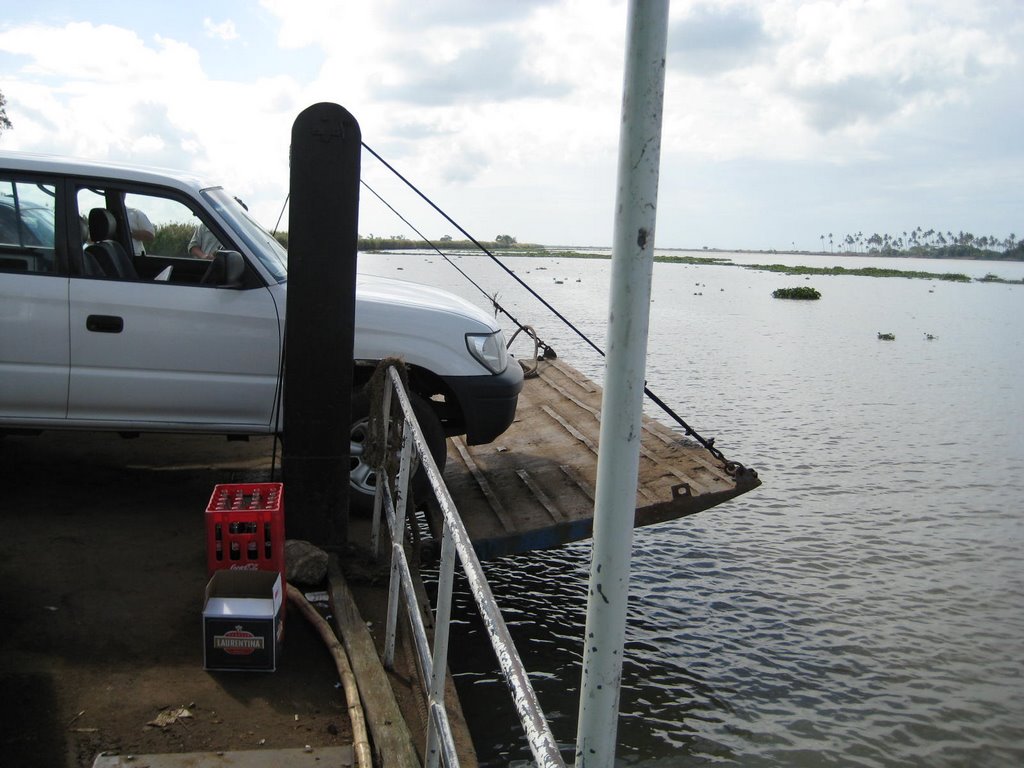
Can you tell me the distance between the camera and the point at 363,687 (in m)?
3.86

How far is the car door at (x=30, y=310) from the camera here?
18.4 feet

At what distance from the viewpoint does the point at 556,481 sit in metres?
6.76

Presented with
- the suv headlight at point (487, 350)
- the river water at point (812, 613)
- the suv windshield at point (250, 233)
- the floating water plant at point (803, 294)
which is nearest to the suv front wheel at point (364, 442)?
the suv headlight at point (487, 350)

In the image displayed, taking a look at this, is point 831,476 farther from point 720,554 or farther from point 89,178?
point 89,178

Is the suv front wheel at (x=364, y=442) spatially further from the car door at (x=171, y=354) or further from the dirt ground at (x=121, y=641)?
the dirt ground at (x=121, y=641)

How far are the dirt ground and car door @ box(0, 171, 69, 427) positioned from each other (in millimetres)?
680

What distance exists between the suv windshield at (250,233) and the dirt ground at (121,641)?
1.48 metres

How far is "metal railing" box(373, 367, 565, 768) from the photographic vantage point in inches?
70.9

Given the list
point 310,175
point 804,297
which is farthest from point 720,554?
point 804,297

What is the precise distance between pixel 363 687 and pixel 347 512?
161 centimetres

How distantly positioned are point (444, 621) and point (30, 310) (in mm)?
4039

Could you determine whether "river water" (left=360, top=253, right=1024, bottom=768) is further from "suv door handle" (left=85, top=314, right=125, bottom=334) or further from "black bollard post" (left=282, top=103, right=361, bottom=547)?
"suv door handle" (left=85, top=314, right=125, bottom=334)

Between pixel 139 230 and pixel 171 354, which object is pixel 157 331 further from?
pixel 139 230

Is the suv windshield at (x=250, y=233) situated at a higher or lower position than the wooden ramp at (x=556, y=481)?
higher
